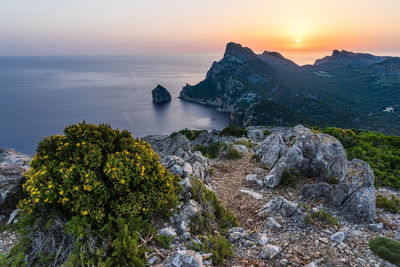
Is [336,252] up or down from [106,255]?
down

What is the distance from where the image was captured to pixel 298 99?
5408 inches

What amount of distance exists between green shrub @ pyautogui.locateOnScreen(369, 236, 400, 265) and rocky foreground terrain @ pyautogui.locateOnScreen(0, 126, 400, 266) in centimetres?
16

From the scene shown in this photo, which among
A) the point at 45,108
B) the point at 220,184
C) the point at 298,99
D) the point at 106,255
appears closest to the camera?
the point at 106,255

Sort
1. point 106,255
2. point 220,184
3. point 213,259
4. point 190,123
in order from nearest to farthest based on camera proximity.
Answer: point 106,255 < point 213,259 < point 220,184 < point 190,123

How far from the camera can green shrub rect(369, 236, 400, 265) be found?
20.7ft

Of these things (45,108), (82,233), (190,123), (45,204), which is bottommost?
(190,123)

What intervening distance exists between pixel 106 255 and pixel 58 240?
1392mm

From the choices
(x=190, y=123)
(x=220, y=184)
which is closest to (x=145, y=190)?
(x=220, y=184)

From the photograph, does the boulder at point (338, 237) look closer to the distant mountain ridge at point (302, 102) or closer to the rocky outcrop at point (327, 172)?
the rocky outcrop at point (327, 172)

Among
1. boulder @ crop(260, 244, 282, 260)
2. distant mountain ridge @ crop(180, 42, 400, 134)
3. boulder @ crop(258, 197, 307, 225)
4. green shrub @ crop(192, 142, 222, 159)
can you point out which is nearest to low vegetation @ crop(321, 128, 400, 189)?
boulder @ crop(258, 197, 307, 225)

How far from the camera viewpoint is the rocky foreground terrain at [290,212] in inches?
252

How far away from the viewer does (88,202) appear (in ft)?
19.3

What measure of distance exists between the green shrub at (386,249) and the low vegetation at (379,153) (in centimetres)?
908

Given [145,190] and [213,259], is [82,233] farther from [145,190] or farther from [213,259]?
[213,259]
